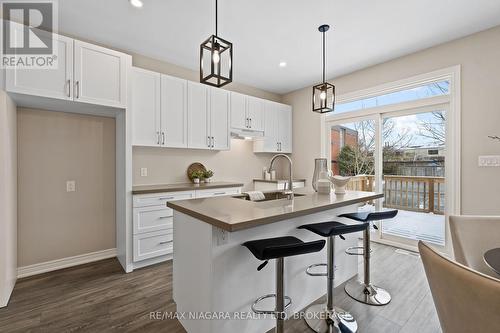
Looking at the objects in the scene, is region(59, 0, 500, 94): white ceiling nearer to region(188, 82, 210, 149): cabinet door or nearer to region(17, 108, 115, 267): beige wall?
region(188, 82, 210, 149): cabinet door

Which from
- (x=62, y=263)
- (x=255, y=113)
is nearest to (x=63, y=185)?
(x=62, y=263)

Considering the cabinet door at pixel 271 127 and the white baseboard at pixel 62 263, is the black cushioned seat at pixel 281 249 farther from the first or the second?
the cabinet door at pixel 271 127

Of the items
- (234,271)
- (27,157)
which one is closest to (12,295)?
(27,157)

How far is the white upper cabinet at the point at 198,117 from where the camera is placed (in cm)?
351

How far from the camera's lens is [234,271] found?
1569mm

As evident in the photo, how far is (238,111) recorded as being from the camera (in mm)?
4129

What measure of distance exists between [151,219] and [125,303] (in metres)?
0.99

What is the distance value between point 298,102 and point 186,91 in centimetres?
251

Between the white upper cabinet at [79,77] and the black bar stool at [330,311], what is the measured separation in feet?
8.60

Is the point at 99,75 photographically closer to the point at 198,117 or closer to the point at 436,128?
the point at 198,117

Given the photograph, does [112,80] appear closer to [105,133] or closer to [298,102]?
[105,133]

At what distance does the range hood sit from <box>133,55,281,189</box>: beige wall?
0.38 m

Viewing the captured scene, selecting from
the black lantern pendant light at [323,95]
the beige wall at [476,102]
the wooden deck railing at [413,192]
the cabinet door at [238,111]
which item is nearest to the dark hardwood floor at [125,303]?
the wooden deck railing at [413,192]

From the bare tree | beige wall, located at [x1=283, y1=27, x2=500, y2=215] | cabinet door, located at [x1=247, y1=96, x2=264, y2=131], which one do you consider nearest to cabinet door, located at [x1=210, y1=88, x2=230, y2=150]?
cabinet door, located at [x1=247, y1=96, x2=264, y2=131]
